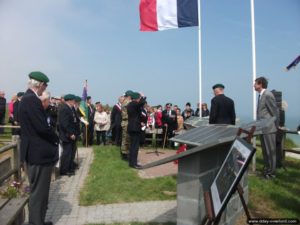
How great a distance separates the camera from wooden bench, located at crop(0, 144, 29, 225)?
13.8 ft

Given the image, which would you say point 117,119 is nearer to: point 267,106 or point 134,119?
point 134,119

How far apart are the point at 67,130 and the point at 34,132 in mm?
3972

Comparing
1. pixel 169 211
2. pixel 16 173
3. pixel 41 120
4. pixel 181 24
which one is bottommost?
pixel 169 211

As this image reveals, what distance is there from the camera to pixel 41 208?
4.83 m

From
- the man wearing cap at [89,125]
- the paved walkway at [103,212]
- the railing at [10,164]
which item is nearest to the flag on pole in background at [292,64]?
the paved walkway at [103,212]

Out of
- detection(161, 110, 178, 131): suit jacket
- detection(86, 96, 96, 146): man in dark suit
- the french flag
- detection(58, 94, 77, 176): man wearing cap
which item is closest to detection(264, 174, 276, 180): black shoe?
detection(58, 94, 77, 176): man wearing cap

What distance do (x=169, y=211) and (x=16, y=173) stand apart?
2673 mm

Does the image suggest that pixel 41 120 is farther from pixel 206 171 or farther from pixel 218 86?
pixel 218 86

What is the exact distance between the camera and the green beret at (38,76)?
189 inches

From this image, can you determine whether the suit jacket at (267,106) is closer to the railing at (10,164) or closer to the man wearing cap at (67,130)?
the man wearing cap at (67,130)

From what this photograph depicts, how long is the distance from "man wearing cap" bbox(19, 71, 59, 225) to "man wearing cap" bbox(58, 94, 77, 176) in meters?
3.75

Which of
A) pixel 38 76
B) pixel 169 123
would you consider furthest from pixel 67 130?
pixel 169 123

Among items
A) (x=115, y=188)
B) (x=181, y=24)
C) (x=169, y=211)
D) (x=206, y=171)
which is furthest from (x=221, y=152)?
(x=181, y=24)

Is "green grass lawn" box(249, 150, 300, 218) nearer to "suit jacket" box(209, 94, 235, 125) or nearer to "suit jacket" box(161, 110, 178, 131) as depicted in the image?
"suit jacket" box(209, 94, 235, 125)
